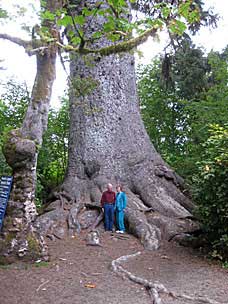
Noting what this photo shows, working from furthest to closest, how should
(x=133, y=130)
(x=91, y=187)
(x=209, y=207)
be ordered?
(x=133, y=130) → (x=91, y=187) → (x=209, y=207)

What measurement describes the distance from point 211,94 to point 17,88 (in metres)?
8.22

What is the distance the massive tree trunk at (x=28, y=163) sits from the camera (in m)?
7.55

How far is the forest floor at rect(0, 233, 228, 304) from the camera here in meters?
5.84

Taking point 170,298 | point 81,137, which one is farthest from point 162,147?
point 170,298

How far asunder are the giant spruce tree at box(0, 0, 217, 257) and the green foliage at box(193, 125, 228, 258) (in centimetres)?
112

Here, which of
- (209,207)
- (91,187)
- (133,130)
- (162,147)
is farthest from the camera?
(162,147)

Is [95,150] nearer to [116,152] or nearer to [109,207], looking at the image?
[116,152]

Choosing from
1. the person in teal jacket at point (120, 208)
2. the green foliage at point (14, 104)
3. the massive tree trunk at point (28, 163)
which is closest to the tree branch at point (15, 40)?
the massive tree trunk at point (28, 163)

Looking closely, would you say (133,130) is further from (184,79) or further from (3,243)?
(184,79)

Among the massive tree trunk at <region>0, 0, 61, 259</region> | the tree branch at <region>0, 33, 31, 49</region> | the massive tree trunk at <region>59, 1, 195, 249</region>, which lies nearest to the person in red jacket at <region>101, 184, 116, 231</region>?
the massive tree trunk at <region>59, 1, 195, 249</region>

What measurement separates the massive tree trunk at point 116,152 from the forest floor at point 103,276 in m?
1.72

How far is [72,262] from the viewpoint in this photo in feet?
25.7

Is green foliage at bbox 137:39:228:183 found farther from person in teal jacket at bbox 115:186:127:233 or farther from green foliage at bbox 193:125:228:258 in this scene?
green foliage at bbox 193:125:228:258

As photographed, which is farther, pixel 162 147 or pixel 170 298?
pixel 162 147
